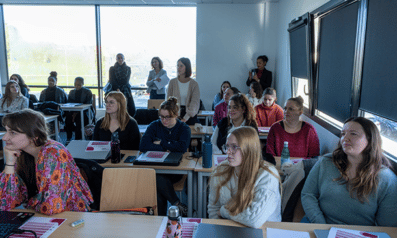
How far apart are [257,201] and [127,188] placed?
909 mm

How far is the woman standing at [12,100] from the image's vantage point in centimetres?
532

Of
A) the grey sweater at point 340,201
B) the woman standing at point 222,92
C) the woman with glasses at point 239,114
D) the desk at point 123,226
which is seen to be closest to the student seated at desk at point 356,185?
the grey sweater at point 340,201

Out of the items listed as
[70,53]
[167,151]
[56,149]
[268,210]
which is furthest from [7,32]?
[268,210]

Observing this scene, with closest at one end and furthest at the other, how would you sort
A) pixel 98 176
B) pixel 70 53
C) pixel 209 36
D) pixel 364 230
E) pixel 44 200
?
pixel 364 230 → pixel 44 200 → pixel 98 176 → pixel 209 36 → pixel 70 53

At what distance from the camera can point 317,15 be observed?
382 centimetres

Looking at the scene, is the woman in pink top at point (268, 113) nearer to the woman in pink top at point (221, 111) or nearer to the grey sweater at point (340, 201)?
the woman in pink top at point (221, 111)

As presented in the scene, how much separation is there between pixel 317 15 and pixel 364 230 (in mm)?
3072

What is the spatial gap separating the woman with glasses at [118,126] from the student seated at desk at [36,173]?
4.27ft

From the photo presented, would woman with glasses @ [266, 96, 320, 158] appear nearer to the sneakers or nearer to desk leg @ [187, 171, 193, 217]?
desk leg @ [187, 171, 193, 217]

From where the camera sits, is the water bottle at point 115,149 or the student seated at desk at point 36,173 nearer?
the student seated at desk at point 36,173

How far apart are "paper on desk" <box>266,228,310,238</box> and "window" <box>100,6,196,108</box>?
20.2ft

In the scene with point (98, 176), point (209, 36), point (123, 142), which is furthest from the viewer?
point (209, 36)

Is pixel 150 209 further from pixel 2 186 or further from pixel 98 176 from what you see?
pixel 2 186

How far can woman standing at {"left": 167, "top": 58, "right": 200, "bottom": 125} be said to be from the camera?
4.52 meters
